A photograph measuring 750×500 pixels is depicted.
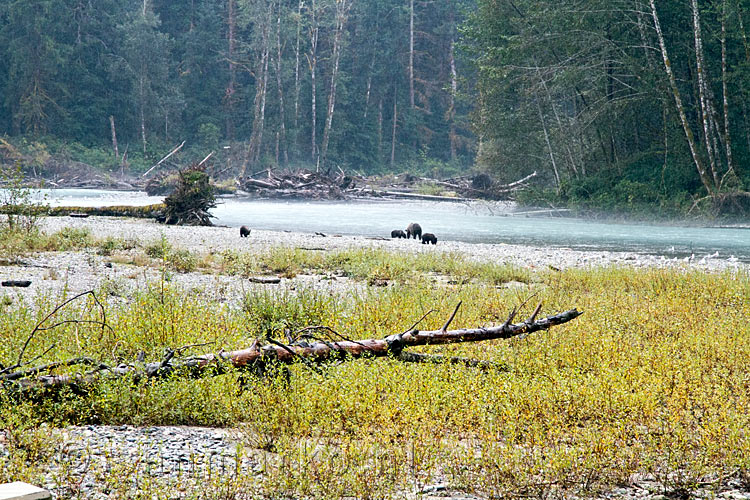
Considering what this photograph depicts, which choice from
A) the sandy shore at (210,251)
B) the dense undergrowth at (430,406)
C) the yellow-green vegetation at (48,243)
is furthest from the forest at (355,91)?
the dense undergrowth at (430,406)

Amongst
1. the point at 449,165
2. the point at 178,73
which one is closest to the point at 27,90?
the point at 178,73

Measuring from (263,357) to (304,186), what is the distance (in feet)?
107

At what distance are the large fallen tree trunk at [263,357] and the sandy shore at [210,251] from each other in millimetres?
2632

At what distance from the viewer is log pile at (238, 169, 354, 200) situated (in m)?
37.3

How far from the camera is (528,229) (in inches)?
947

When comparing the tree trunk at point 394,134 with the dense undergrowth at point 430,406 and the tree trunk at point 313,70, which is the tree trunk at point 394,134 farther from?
the dense undergrowth at point 430,406

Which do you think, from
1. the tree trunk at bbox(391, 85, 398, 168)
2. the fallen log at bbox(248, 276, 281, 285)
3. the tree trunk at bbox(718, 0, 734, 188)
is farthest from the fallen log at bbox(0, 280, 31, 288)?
the tree trunk at bbox(391, 85, 398, 168)

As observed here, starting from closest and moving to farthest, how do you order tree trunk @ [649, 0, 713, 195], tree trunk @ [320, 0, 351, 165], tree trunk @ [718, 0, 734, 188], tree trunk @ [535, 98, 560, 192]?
1. tree trunk @ [718, 0, 734, 188]
2. tree trunk @ [649, 0, 713, 195]
3. tree trunk @ [535, 98, 560, 192]
4. tree trunk @ [320, 0, 351, 165]

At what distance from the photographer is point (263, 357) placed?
522 cm

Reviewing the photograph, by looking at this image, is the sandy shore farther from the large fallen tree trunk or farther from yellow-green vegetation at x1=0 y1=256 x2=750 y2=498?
the large fallen tree trunk

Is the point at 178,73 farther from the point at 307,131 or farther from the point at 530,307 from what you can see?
the point at 530,307

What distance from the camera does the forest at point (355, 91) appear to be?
25875 mm

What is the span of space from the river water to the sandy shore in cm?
168

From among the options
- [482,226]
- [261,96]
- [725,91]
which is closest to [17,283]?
[482,226]
